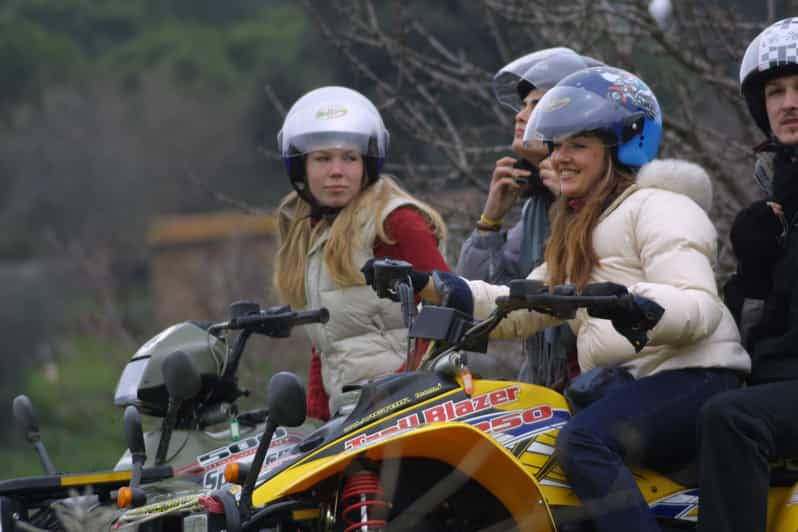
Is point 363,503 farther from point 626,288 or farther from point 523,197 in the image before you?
point 523,197

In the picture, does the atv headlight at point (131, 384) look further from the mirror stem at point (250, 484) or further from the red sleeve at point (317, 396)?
the mirror stem at point (250, 484)

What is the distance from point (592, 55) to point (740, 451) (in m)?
5.13

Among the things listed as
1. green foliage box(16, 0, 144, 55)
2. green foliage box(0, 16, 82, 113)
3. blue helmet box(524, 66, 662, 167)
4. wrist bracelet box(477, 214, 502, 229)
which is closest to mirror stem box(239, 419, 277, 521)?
blue helmet box(524, 66, 662, 167)

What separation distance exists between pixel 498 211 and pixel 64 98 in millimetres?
55538

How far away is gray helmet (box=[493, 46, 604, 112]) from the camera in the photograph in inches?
275

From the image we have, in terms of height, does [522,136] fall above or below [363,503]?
above

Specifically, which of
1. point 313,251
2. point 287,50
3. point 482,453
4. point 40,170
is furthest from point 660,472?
point 287,50

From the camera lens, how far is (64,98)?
2387 inches

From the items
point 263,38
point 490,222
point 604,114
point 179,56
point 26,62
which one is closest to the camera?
point 604,114

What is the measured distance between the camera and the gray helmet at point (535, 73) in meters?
6.99

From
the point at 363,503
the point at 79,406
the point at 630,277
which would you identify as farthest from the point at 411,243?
the point at 79,406

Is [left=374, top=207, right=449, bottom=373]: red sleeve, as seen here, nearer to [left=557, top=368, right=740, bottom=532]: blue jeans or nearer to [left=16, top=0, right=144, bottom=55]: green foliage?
[left=557, top=368, right=740, bottom=532]: blue jeans

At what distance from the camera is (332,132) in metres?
7.14

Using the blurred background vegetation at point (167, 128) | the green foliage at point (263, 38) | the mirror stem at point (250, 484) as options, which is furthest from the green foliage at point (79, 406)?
the green foliage at point (263, 38)
